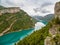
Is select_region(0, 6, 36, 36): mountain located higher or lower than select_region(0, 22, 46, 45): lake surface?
higher

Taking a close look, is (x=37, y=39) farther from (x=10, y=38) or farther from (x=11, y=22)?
(x=11, y=22)

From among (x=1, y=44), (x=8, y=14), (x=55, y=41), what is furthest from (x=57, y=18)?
(x=8, y=14)

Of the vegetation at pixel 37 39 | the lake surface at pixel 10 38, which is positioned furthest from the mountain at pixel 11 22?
the vegetation at pixel 37 39

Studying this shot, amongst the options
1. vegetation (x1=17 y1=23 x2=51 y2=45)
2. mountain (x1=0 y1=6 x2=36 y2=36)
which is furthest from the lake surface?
vegetation (x1=17 y1=23 x2=51 y2=45)

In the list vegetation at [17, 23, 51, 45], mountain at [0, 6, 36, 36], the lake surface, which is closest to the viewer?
vegetation at [17, 23, 51, 45]

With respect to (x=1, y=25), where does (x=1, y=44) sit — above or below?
below

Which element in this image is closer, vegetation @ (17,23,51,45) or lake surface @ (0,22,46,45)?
vegetation @ (17,23,51,45)

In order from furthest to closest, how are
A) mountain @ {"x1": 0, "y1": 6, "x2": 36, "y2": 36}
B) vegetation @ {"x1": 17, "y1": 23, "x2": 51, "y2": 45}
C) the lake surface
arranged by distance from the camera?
mountain @ {"x1": 0, "y1": 6, "x2": 36, "y2": 36}
the lake surface
vegetation @ {"x1": 17, "y1": 23, "x2": 51, "y2": 45}

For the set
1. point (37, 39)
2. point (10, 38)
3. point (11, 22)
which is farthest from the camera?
point (11, 22)

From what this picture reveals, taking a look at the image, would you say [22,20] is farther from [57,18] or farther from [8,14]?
[57,18]

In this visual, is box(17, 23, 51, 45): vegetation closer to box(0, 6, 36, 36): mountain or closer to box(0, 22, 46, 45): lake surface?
box(0, 22, 46, 45): lake surface

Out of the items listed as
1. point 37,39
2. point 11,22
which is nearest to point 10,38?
point 37,39
